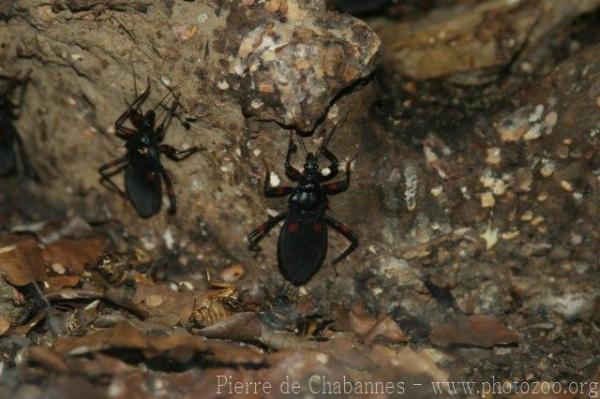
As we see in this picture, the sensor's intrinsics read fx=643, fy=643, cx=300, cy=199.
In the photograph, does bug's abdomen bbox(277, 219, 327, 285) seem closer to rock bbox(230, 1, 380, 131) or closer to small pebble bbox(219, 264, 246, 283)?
small pebble bbox(219, 264, 246, 283)

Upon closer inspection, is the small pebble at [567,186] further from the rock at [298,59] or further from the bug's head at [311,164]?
the bug's head at [311,164]

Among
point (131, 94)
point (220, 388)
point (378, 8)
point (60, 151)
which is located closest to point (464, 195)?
point (378, 8)

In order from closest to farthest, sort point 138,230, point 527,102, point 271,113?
point 271,113 < point 527,102 < point 138,230

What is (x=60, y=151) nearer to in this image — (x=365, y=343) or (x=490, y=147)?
(x=365, y=343)

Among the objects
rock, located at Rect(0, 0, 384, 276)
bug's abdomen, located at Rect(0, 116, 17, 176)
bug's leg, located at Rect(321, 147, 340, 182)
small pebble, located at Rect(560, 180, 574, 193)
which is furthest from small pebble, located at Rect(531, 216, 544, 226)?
bug's abdomen, located at Rect(0, 116, 17, 176)

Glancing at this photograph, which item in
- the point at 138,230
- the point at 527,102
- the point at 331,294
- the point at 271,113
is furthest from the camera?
the point at 138,230

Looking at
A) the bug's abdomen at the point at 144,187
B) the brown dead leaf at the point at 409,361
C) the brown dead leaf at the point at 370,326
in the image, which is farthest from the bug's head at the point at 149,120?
the brown dead leaf at the point at 409,361

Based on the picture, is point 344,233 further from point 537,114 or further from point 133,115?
point 133,115
